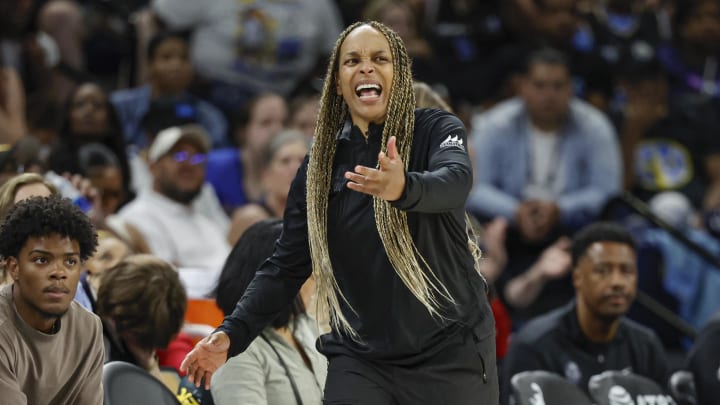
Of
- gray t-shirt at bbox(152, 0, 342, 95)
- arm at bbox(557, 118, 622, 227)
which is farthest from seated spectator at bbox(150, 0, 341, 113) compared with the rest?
arm at bbox(557, 118, 622, 227)

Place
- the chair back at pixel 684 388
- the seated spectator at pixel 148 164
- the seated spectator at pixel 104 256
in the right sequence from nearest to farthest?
the seated spectator at pixel 104 256 < the chair back at pixel 684 388 < the seated spectator at pixel 148 164

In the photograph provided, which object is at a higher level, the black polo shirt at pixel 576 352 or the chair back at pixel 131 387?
the chair back at pixel 131 387

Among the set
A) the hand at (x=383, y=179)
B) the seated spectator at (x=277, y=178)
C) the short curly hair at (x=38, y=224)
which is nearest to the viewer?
the hand at (x=383, y=179)

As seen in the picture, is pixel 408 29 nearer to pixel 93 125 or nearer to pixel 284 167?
pixel 284 167

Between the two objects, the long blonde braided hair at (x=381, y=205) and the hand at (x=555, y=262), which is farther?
the hand at (x=555, y=262)

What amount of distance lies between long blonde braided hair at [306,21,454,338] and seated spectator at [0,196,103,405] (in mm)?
682

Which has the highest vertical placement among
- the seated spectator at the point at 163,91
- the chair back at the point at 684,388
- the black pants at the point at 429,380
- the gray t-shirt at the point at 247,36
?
the gray t-shirt at the point at 247,36

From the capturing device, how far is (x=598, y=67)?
9609 millimetres

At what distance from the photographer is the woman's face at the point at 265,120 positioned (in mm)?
8094

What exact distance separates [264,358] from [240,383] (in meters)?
0.18

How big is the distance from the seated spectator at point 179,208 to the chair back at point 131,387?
8.75ft

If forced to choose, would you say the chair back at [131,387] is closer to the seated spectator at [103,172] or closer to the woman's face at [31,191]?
the woman's face at [31,191]

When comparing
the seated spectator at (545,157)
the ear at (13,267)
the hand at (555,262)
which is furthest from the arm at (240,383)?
the seated spectator at (545,157)

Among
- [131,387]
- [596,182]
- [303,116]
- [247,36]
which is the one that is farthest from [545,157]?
[131,387]
